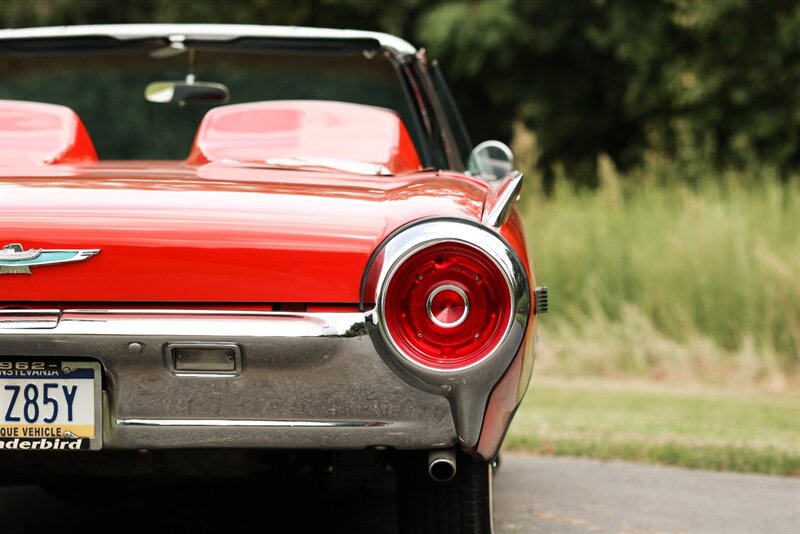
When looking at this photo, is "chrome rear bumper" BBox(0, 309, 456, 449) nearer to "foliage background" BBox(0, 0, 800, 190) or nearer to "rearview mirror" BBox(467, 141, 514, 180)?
"rearview mirror" BBox(467, 141, 514, 180)

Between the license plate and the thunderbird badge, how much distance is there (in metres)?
0.21

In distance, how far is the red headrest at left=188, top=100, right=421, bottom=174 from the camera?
4145 millimetres

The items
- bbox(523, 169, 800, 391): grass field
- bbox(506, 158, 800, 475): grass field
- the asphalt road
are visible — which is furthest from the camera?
bbox(523, 169, 800, 391): grass field

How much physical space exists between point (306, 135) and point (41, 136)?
32.4 inches

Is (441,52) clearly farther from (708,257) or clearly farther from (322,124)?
(322,124)

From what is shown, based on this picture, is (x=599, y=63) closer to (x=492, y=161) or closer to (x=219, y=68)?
(x=219, y=68)

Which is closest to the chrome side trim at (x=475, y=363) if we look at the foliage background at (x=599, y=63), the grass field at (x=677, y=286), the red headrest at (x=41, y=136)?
the red headrest at (x=41, y=136)

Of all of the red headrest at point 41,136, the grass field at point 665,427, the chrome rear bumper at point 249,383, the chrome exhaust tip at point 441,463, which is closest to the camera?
the chrome rear bumper at point 249,383

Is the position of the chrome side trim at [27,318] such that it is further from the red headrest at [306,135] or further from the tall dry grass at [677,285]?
the tall dry grass at [677,285]

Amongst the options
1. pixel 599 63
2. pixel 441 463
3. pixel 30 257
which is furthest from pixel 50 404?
pixel 599 63

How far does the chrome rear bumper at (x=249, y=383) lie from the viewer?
3.00m

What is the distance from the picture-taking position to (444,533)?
3.48 metres

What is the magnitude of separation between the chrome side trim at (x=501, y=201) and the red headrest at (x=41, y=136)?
4.87ft

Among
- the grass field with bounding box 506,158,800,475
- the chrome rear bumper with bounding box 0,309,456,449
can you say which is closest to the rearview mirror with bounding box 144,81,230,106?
the chrome rear bumper with bounding box 0,309,456,449
